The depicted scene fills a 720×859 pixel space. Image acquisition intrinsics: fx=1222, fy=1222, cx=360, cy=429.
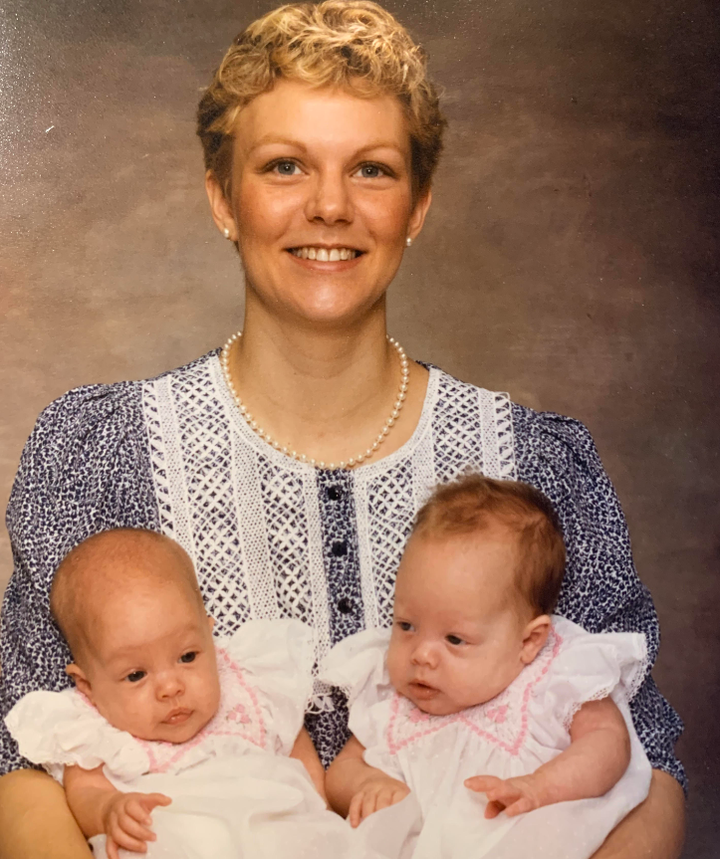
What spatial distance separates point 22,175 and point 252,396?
2.76 ft

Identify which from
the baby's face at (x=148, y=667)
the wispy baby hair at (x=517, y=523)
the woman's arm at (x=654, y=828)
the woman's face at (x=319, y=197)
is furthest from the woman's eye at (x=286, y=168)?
the woman's arm at (x=654, y=828)

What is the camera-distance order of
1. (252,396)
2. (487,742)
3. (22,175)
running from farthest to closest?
(22,175), (252,396), (487,742)

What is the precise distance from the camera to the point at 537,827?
2012mm

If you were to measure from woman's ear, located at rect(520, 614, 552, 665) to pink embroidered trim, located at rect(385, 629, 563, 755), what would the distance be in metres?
0.03

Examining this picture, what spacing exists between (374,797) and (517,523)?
55 cm

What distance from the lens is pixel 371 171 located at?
2.39 meters

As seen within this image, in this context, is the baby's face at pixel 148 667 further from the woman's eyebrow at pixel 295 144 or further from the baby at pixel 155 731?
the woman's eyebrow at pixel 295 144

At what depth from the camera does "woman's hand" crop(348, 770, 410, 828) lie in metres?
2.06

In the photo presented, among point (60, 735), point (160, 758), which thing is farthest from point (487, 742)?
point (60, 735)

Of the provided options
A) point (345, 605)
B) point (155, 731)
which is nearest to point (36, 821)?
point (155, 731)

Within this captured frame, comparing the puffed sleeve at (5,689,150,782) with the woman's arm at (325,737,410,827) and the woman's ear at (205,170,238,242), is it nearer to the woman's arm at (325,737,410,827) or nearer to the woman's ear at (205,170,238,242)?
the woman's arm at (325,737,410,827)

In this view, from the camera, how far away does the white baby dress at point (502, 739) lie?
202 centimetres

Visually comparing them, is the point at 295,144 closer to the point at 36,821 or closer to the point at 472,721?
the point at 472,721

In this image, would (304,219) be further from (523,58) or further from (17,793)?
(17,793)
